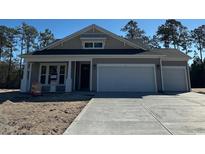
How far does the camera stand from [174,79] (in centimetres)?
1883

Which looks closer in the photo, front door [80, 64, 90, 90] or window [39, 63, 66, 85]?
window [39, 63, 66, 85]

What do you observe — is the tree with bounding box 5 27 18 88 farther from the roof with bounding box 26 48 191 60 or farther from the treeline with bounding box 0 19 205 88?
the roof with bounding box 26 48 191 60

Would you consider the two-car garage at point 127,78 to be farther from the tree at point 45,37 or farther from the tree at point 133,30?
the tree at point 133,30

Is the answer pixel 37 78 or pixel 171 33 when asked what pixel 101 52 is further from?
pixel 171 33

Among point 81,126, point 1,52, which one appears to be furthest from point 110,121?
point 1,52

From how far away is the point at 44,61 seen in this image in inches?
682

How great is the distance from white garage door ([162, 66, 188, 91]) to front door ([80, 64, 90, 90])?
7262 millimetres

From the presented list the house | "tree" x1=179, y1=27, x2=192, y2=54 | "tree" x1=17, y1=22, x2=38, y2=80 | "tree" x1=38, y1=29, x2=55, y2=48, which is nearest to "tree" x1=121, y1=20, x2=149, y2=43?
"tree" x1=179, y1=27, x2=192, y2=54

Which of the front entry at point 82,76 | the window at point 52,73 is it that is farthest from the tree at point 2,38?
the front entry at point 82,76

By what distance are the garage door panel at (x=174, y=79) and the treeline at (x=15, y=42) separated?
28.2 meters

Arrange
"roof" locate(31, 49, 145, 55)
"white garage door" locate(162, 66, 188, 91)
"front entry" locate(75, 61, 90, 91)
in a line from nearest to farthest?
1. "roof" locate(31, 49, 145, 55)
2. "front entry" locate(75, 61, 90, 91)
3. "white garage door" locate(162, 66, 188, 91)

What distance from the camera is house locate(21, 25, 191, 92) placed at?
16.9 m

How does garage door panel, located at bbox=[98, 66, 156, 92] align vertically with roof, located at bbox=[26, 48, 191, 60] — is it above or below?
below
